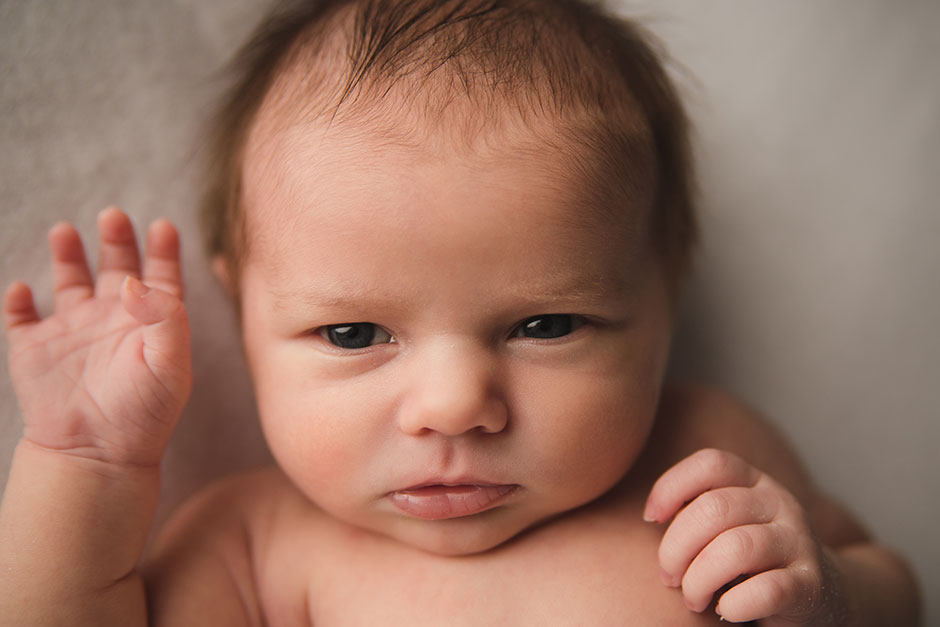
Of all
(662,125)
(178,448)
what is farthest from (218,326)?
(662,125)

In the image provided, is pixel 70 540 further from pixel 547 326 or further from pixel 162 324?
pixel 547 326

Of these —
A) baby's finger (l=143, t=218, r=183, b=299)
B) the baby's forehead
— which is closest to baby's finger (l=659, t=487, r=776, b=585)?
the baby's forehead

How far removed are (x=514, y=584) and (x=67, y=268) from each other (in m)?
0.77

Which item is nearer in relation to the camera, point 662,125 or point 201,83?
point 662,125

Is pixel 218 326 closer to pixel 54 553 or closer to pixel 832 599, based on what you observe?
pixel 54 553

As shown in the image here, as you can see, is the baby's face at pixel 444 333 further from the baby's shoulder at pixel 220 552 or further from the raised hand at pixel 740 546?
the baby's shoulder at pixel 220 552

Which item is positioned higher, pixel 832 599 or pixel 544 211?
pixel 544 211

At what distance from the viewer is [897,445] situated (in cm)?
159

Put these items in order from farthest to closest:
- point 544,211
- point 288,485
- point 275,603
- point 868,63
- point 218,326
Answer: point 868,63
point 218,326
point 288,485
point 275,603
point 544,211

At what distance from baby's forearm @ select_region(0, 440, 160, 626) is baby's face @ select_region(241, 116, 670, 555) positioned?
21 centimetres

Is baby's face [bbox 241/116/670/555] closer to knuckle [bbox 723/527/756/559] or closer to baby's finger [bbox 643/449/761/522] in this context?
baby's finger [bbox 643/449/761/522]

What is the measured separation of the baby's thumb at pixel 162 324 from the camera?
100 cm

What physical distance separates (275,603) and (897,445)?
1.21 metres

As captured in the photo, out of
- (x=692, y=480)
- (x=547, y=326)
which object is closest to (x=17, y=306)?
(x=547, y=326)
